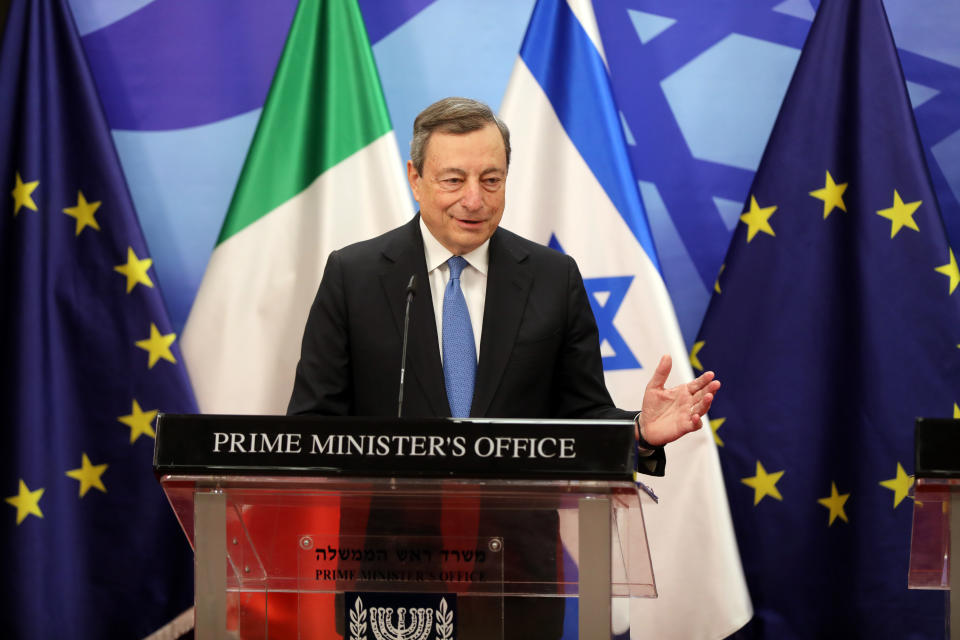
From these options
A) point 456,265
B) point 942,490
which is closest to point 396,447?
point 942,490

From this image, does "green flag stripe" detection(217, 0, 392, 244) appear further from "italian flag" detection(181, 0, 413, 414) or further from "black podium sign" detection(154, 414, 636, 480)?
"black podium sign" detection(154, 414, 636, 480)

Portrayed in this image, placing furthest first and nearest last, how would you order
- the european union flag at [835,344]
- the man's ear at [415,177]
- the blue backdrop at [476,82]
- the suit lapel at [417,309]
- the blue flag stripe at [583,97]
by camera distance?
1. the blue backdrop at [476,82]
2. the blue flag stripe at [583,97]
3. the european union flag at [835,344]
4. the man's ear at [415,177]
5. the suit lapel at [417,309]

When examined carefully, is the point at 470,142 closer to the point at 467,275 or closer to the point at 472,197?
the point at 472,197

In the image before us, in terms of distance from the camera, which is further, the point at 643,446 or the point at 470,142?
the point at 470,142

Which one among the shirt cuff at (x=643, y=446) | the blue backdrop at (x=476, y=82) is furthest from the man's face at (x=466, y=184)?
the blue backdrop at (x=476, y=82)

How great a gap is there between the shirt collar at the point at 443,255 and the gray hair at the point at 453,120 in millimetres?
169

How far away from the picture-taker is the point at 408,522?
1.46 m

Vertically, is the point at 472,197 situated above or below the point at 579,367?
above

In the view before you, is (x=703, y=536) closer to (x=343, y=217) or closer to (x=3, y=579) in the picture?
(x=343, y=217)

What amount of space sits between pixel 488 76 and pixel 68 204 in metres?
1.46

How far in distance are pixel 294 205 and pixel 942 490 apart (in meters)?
2.23

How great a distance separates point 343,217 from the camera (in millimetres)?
3215

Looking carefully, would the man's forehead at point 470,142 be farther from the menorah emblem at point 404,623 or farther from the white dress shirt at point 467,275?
the menorah emblem at point 404,623

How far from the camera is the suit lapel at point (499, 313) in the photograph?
212 cm
